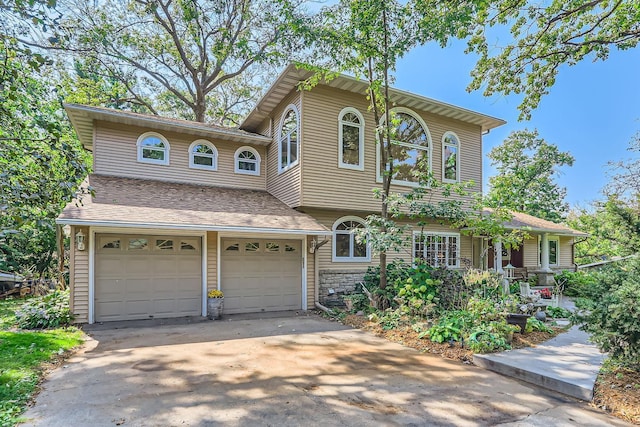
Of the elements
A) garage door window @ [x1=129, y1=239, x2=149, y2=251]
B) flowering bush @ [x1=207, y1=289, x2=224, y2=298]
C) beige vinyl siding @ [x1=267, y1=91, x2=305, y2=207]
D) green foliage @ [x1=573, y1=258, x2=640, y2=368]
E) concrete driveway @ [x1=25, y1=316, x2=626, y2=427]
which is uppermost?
beige vinyl siding @ [x1=267, y1=91, x2=305, y2=207]

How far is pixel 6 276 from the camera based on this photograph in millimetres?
4988

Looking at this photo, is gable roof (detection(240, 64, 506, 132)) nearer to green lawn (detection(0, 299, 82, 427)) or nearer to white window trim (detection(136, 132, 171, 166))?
white window trim (detection(136, 132, 171, 166))

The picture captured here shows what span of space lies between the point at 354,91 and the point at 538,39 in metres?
4.62

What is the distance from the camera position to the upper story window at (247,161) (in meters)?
11.3

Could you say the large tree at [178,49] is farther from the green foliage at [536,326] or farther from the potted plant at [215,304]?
the green foliage at [536,326]

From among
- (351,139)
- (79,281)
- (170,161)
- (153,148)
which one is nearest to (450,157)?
(351,139)

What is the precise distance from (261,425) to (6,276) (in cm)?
444

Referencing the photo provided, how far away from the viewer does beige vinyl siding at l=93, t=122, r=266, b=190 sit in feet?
31.5

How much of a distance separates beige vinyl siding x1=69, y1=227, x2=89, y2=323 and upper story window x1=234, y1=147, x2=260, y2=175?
16.1 feet

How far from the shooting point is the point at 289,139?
10.4 m

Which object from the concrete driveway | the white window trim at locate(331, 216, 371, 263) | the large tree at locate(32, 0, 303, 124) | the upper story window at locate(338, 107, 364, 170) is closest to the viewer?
the concrete driveway

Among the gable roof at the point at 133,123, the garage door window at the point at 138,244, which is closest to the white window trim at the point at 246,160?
the gable roof at the point at 133,123

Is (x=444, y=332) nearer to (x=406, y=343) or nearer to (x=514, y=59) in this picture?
(x=406, y=343)

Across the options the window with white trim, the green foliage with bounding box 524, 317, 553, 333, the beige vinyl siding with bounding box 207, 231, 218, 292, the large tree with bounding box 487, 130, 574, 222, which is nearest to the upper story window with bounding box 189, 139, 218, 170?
the beige vinyl siding with bounding box 207, 231, 218, 292
